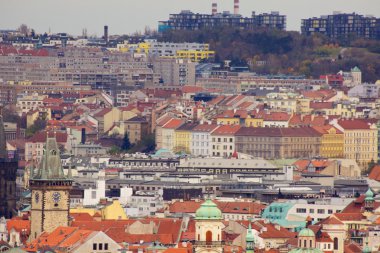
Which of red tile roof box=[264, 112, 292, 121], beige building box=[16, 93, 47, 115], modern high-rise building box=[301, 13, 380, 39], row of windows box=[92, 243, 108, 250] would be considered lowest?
beige building box=[16, 93, 47, 115]

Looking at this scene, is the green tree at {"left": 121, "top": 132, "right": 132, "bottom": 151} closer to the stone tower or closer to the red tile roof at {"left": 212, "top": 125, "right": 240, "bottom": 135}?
the red tile roof at {"left": 212, "top": 125, "right": 240, "bottom": 135}

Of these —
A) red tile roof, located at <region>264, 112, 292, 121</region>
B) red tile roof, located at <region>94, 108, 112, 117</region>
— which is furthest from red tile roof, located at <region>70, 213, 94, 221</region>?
red tile roof, located at <region>94, 108, 112, 117</region>

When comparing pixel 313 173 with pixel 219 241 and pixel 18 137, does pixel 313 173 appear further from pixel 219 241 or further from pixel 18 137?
pixel 219 241

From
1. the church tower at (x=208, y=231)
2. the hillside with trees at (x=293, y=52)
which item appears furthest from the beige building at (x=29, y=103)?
the church tower at (x=208, y=231)

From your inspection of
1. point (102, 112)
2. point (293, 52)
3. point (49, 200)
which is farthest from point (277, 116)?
point (49, 200)

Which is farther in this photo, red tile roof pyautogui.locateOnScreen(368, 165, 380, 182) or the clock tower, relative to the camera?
red tile roof pyautogui.locateOnScreen(368, 165, 380, 182)

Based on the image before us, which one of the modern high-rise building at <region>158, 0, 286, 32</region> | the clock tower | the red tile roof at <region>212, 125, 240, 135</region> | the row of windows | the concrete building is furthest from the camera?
the modern high-rise building at <region>158, 0, 286, 32</region>

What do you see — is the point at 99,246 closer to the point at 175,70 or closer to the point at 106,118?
the point at 106,118
